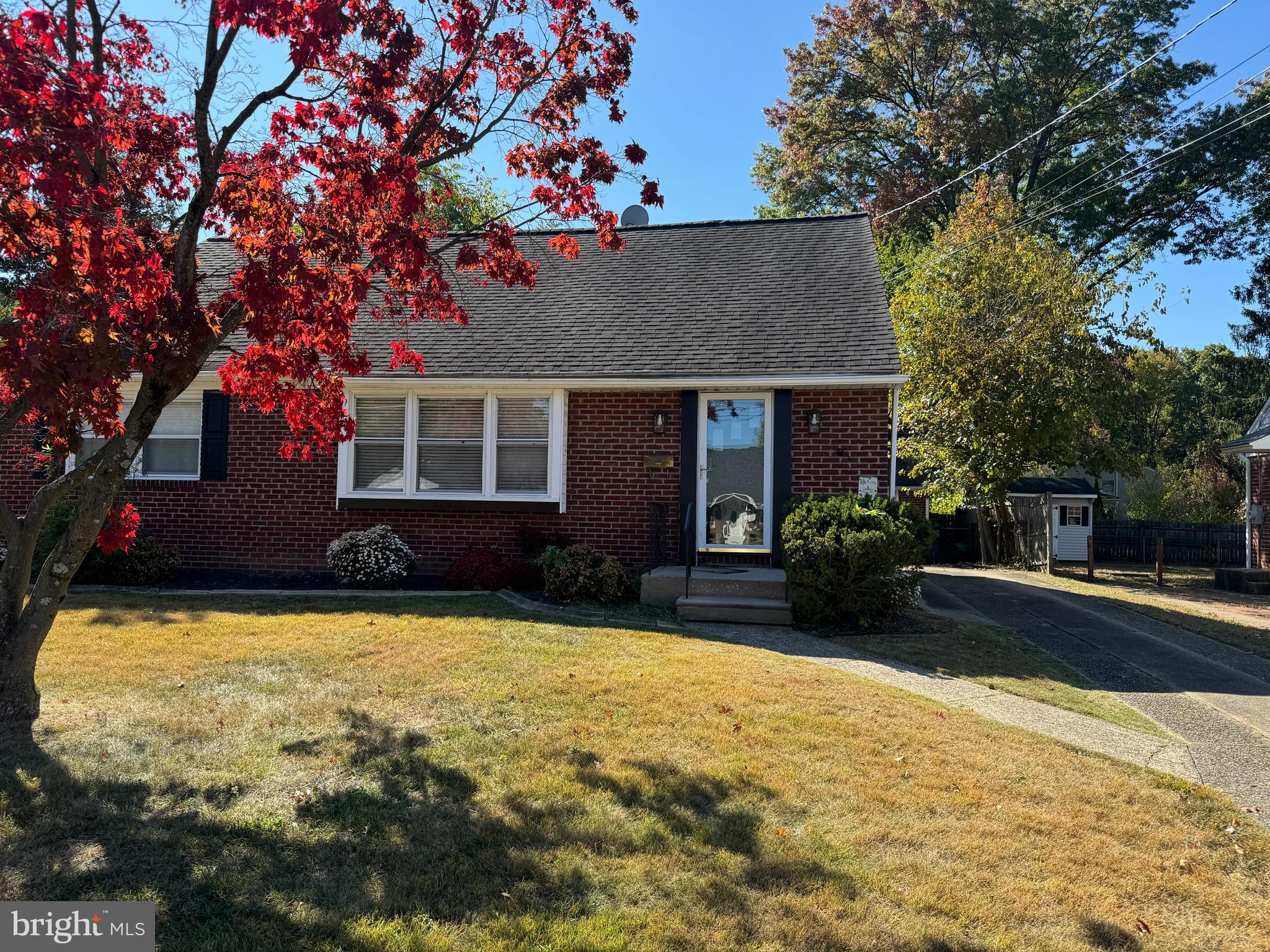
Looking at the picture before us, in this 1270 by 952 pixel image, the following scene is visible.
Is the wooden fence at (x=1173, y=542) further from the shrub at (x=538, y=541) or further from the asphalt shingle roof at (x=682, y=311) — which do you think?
the shrub at (x=538, y=541)

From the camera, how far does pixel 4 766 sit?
4.17 m

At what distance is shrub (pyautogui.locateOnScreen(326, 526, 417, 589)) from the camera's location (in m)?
10.1

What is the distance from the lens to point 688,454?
34.1 feet

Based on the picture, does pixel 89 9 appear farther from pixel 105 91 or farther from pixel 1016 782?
pixel 1016 782

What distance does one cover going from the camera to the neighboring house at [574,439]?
10180 mm

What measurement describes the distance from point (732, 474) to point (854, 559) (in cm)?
262

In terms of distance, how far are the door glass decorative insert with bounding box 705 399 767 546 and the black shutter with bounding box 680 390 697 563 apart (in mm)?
184

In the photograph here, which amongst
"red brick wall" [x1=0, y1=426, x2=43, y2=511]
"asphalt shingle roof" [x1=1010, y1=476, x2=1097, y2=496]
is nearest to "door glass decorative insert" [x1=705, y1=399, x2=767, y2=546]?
"red brick wall" [x1=0, y1=426, x2=43, y2=511]

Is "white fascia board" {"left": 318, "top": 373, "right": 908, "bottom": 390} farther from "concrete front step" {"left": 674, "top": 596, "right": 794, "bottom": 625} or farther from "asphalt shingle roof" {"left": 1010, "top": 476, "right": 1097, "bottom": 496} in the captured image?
"asphalt shingle roof" {"left": 1010, "top": 476, "right": 1097, "bottom": 496}

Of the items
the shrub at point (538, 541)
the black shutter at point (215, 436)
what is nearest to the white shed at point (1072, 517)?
the shrub at point (538, 541)

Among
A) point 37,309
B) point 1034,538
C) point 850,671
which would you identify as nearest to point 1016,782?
point 850,671

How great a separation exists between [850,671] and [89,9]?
7.29 m

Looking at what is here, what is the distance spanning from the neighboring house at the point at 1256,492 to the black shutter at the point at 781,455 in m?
12.8

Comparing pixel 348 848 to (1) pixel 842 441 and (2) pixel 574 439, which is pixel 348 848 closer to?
(2) pixel 574 439
